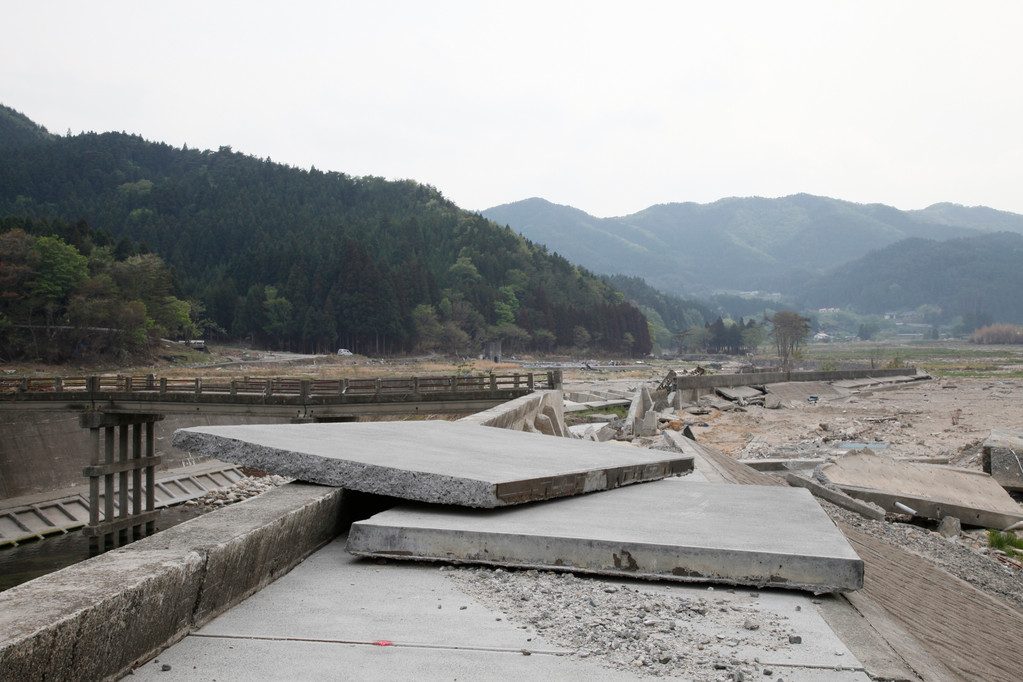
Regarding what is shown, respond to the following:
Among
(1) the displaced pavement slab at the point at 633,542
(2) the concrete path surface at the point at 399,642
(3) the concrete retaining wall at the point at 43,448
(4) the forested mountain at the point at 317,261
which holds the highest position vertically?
(4) the forested mountain at the point at 317,261

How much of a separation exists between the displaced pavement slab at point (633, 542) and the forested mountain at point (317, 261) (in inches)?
2937

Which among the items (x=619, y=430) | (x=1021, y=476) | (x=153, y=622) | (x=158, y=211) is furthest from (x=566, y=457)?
(x=158, y=211)

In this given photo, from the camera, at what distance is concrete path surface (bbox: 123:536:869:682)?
301 cm

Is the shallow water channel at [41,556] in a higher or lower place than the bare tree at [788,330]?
lower

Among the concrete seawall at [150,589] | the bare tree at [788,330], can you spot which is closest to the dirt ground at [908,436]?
the concrete seawall at [150,589]

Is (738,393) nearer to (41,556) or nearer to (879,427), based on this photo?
(879,427)

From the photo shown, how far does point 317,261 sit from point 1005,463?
116 metres

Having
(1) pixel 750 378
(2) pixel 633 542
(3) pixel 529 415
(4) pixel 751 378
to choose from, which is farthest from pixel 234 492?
(4) pixel 751 378

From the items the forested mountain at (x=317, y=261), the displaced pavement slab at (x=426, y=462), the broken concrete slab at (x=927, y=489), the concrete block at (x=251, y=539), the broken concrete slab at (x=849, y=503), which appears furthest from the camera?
the forested mountain at (x=317, y=261)

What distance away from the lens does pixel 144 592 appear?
9.70 feet

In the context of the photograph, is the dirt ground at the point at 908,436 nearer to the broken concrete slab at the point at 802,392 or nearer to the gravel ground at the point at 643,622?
the broken concrete slab at the point at 802,392

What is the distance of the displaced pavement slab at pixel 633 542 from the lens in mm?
4082

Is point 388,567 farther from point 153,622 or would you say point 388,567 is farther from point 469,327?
point 469,327

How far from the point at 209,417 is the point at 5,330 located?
159 ft
